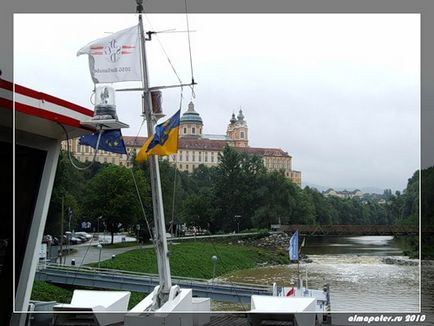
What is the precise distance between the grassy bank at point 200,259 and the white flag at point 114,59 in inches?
172

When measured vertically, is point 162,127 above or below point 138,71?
below

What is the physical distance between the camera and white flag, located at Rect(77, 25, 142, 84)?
270 centimetres

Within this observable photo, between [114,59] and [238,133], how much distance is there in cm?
364

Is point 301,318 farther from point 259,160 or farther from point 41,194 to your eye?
point 259,160

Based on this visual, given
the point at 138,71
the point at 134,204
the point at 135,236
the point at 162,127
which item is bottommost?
the point at 135,236

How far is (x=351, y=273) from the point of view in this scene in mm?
9742

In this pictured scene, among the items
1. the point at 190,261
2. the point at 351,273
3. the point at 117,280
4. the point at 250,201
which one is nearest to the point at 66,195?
the point at 117,280

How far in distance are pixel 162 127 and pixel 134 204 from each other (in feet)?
21.4

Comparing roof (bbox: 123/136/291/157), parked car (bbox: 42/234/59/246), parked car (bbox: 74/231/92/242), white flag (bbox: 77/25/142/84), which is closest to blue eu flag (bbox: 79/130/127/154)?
white flag (bbox: 77/25/142/84)

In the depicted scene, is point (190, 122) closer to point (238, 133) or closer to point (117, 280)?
point (238, 133)

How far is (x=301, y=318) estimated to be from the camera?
2443 mm

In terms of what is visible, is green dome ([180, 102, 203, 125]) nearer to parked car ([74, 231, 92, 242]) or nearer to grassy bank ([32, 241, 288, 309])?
grassy bank ([32, 241, 288, 309])

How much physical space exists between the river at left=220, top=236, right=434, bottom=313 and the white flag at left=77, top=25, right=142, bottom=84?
4582 mm

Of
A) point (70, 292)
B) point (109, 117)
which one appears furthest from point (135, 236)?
point (109, 117)
